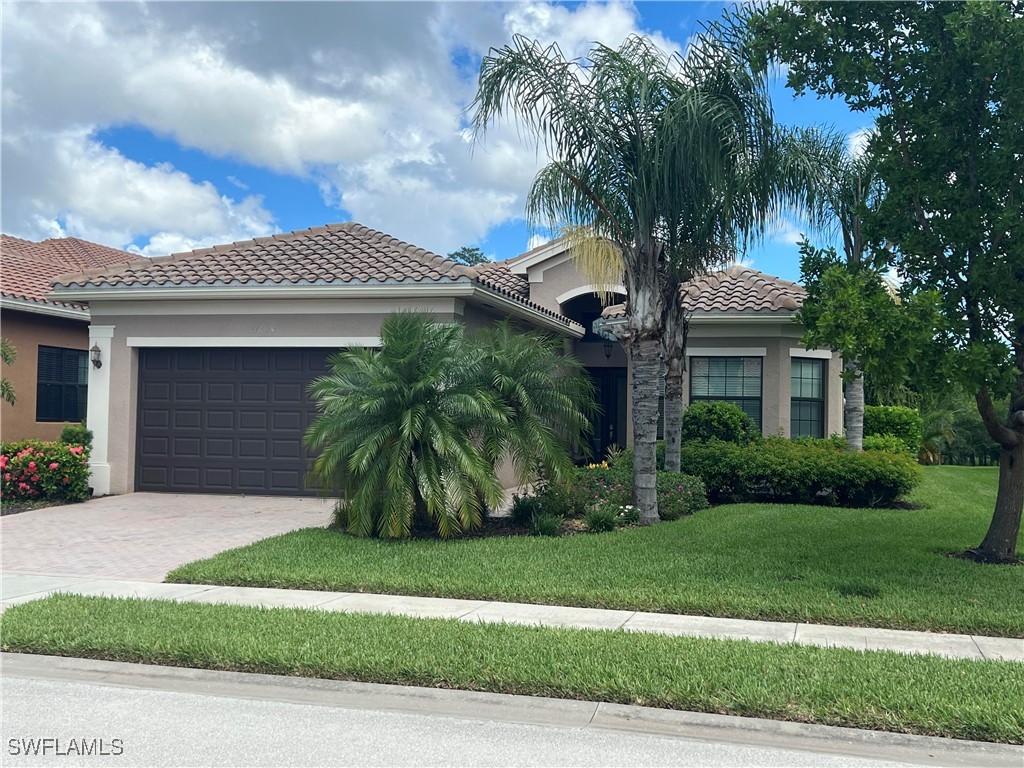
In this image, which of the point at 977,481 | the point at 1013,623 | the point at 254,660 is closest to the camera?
the point at 254,660

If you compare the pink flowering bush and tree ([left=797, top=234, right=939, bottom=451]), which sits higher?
tree ([left=797, top=234, right=939, bottom=451])

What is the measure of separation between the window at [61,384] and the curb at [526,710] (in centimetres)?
1336

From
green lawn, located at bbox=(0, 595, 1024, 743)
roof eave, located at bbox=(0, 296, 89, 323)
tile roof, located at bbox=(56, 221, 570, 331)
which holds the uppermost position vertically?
tile roof, located at bbox=(56, 221, 570, 331)

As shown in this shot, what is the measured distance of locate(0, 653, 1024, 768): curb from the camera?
15.7ft

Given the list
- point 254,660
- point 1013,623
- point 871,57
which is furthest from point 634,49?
point 254,660

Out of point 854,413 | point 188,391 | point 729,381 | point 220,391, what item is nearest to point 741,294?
point 729,381

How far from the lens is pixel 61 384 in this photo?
1875 centimetres

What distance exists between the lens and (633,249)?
1235 cm

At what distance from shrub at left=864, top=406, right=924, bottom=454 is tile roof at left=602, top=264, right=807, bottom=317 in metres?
4.42

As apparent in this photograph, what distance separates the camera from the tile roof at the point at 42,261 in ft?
58.2

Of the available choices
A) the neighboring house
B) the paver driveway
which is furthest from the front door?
the neighboring house

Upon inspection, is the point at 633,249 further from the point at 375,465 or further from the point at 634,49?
the point at 375,465

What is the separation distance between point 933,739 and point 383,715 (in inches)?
127

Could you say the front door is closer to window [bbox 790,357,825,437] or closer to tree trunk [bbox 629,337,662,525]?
window [bbox 790,357,825,437]
